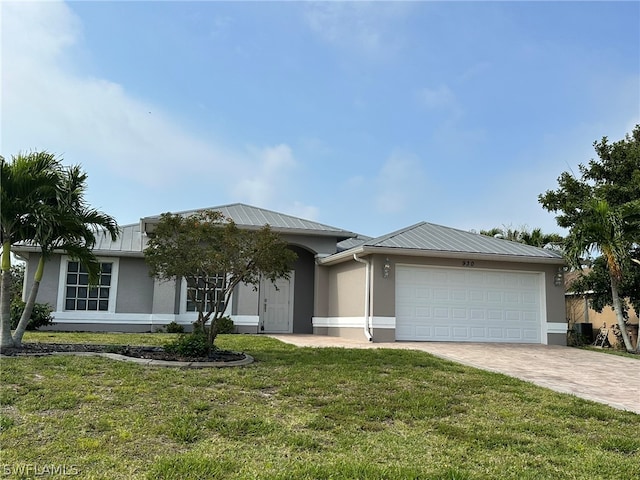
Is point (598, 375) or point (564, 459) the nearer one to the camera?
point (564, 459)

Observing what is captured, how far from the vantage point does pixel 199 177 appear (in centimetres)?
1780

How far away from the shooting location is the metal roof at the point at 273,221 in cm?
1600

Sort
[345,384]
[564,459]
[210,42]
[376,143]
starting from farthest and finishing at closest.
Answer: [376,143], [210,42], [345,384], [564,459]

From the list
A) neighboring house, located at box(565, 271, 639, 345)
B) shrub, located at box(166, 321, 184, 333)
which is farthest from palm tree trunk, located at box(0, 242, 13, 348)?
neighboring house, located at box(565, 271, 639, 345)

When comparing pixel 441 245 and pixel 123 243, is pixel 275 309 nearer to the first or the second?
pixel 123 243

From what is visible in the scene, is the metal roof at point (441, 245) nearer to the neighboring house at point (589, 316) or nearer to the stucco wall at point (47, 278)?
the neighboring house at point (589, 316)

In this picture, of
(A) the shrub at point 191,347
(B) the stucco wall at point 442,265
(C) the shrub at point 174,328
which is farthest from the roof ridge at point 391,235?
(C) the shrub at point 174,328

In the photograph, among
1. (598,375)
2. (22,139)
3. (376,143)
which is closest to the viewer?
(598,375)

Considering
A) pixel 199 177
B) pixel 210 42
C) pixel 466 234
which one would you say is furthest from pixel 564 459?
pixel 199 177

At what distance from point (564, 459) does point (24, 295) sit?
650 inches

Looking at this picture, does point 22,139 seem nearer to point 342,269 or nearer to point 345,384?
point 345,384

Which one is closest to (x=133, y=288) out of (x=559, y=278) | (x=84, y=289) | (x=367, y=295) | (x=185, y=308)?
(x=84, y=289)

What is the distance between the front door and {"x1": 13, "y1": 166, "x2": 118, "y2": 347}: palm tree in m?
8.34

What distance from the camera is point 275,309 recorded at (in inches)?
696
